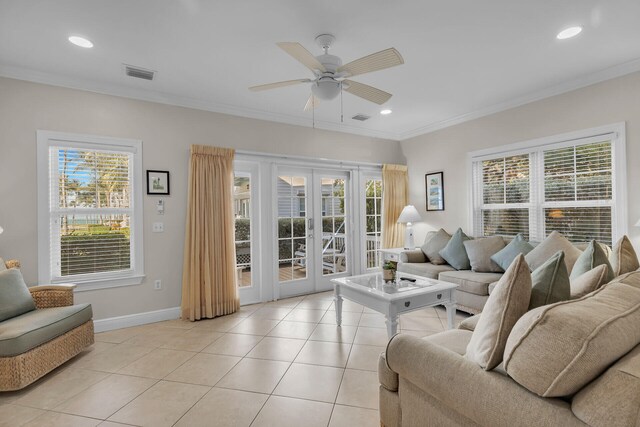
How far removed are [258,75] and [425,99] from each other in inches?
83.8

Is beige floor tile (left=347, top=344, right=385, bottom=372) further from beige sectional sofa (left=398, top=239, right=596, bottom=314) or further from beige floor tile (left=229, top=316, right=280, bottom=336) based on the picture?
beige sectional sofa (left=398, top=239, right=596, bottom=314)

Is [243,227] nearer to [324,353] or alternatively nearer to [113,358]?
[113,358]

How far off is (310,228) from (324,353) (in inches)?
93.9

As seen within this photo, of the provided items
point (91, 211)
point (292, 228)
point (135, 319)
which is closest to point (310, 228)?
point (292, 228)

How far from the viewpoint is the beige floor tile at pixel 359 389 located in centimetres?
210

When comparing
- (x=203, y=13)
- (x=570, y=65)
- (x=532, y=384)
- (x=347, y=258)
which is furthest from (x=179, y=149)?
(x=570, y=65)

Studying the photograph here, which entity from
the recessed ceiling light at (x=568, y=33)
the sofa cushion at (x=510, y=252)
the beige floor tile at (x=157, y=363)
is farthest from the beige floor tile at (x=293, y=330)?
the recessed ceiling light at (x=568, y=33)

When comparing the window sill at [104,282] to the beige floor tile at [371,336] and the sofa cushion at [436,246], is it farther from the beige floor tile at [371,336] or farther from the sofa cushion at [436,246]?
the sofa cushion at [436,246]

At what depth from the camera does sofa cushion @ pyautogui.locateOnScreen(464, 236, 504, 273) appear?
12.6 ft

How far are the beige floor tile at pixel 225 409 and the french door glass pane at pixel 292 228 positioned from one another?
8.23ft

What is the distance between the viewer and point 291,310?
4094 millimetres

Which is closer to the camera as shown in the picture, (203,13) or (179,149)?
(203,13)

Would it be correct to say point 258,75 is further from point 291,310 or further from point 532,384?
point 532,384

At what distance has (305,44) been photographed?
272 cm
